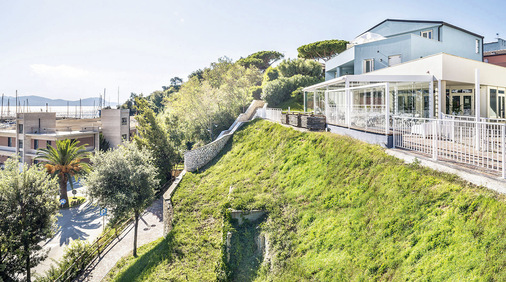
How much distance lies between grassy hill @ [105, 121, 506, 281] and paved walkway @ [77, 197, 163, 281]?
1259 mm

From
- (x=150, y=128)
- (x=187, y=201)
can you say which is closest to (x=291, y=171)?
(x=187, y=201)

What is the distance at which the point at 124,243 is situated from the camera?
1681 cm

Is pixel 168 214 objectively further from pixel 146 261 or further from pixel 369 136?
pixel 369 136

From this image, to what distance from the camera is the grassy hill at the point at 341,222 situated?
482 cm

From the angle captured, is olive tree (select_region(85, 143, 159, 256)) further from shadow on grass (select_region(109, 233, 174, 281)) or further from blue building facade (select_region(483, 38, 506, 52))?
blue building facade (select_region(483, 38, 506, 52))

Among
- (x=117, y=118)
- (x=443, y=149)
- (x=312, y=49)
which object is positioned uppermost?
(x=312, y=49)

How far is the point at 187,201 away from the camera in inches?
587

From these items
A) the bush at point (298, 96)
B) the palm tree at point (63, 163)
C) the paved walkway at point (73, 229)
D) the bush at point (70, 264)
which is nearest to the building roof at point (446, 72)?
the bush at point (298, 96)

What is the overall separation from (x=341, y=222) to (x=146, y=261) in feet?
32.2

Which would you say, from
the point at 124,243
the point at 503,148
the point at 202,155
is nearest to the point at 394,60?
the point at 202,155

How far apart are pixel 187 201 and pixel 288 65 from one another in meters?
29.5

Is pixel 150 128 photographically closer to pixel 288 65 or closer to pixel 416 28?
pixel 288 65

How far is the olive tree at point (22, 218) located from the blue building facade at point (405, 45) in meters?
24.3

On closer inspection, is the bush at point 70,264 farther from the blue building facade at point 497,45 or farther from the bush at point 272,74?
the blue building facade at point 497,45
